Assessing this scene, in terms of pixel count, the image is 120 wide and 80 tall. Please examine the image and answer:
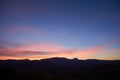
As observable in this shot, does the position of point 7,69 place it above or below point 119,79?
above

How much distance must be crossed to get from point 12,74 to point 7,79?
548 centimetres

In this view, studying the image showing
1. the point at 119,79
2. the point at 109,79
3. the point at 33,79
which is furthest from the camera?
the point at 109,79

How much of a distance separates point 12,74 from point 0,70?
552cm

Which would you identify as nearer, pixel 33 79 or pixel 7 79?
pixel 7 79

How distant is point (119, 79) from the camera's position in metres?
114

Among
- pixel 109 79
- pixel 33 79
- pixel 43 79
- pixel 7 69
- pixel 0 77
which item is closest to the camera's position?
pixel 0 77

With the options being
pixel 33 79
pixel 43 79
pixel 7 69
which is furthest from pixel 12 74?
pixel 43 79

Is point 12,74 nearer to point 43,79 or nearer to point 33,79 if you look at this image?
point 33,79

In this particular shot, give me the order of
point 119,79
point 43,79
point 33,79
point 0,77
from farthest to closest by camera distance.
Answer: point 119,79, point 43,79, point 33,79, point 0,77

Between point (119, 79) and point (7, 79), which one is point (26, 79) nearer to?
point (7, 79)

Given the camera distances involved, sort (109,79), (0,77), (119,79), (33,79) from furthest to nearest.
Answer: (109,79)
(119,79)
(33,79)
(0,77)

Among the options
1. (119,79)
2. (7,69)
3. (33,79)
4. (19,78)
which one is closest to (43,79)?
(33,79)

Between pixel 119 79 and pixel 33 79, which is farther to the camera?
pixel 119 79

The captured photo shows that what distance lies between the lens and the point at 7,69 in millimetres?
72812
